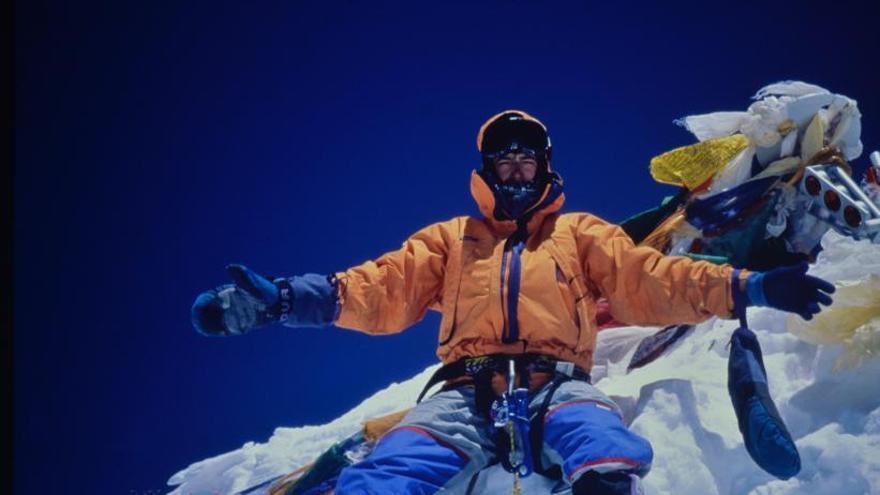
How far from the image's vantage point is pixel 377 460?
275 cm

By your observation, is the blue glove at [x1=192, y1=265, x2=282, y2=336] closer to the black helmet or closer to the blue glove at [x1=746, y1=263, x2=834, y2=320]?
the black helmet

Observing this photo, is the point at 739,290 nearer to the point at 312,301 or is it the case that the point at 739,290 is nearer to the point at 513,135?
the point at 513,135

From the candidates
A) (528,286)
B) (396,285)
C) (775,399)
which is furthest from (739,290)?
(396,285)

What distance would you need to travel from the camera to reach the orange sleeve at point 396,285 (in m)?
3.54

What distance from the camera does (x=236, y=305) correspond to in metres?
3.15

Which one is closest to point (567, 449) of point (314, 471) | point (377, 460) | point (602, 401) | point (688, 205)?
point (602, 401)

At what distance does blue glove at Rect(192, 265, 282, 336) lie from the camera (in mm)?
3090

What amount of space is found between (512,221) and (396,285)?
815mm

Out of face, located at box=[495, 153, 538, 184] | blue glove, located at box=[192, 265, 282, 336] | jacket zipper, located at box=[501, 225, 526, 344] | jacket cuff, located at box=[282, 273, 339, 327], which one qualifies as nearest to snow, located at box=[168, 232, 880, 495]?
jacket zipper, located at box=[501, 225, 526, 344]

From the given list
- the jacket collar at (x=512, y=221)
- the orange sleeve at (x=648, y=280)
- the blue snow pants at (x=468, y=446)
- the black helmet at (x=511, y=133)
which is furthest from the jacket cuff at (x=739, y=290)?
the black helmet at (x=511, y=133)

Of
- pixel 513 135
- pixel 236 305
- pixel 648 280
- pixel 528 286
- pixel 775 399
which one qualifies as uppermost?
pixel 513 135

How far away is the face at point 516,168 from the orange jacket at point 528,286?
0.19 meters

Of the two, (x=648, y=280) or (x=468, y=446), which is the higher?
(x=648, y=280)

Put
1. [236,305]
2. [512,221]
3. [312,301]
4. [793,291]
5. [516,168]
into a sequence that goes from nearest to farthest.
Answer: [793,291] → [236,305] → [312,301] → [512,221] → [516,168]
